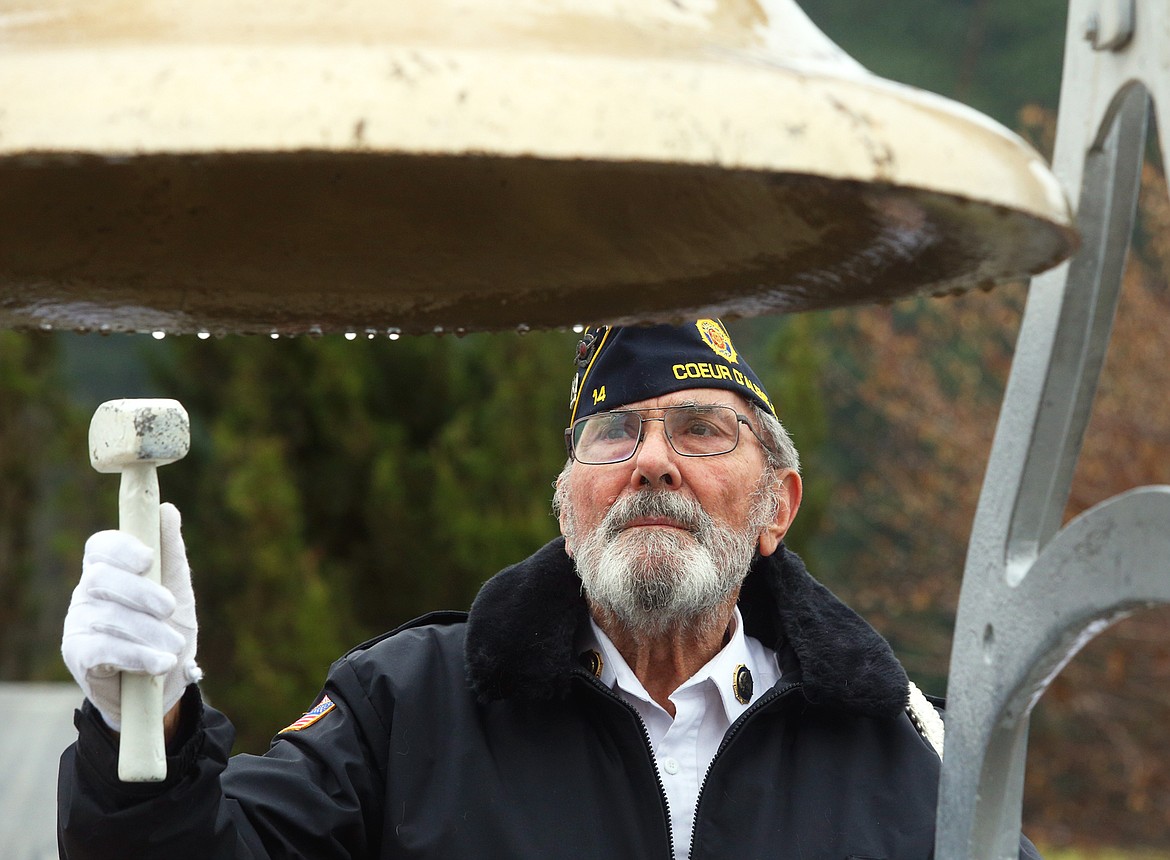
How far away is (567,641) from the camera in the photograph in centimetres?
224

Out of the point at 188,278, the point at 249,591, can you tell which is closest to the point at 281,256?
the point at 188,278

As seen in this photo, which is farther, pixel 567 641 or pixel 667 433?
pixel 667 433

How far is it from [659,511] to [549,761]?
0.43 m

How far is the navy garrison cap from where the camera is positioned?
95.0 inches

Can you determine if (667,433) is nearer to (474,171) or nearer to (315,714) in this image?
(315,714)

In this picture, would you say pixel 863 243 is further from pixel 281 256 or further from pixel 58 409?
pixel 58 409

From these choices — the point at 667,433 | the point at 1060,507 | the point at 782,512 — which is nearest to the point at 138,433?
the point at 1060,507

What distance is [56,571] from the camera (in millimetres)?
10781

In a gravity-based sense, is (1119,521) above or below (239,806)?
above

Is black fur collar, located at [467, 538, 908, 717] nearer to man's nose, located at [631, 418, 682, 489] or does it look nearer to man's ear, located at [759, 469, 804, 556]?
man's ear, located at [759, 469, 804, 556]

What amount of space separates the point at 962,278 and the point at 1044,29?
1233cm

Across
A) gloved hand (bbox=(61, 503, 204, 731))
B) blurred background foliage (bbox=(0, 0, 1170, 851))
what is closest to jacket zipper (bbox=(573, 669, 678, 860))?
gloved hand (bbox=(61, 503, 204, 731))

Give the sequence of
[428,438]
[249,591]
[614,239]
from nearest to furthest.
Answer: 1. [614,239]
2. [249,591]
3. [428,438]

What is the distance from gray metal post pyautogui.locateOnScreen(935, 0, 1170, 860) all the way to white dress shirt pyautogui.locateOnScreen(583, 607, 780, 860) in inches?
30.5
